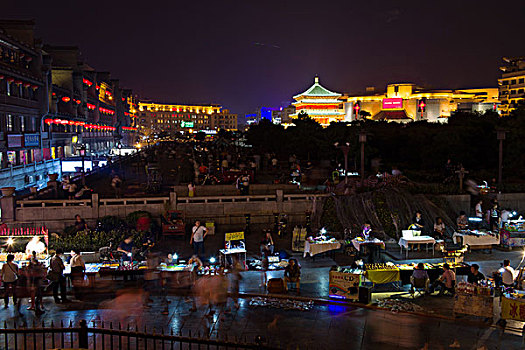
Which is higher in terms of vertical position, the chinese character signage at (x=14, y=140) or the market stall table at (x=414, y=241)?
the chinese character signage at (x=14, y=140)

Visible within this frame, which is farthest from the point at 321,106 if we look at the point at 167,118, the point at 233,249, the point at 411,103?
the point at 233,249

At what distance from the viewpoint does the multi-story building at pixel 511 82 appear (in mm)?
90562

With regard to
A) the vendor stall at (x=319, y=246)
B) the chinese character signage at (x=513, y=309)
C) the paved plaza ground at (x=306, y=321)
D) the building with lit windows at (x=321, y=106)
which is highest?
the building with lit windows at (x=321, y=106)

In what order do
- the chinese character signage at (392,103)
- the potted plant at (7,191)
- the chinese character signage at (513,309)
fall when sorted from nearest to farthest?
the chinese character signage at (513,309) < the potted plant at (7,191) < the chinese character signage at (392,103)

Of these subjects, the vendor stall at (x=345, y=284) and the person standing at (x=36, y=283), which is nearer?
the person standing at (x=36, y=283)

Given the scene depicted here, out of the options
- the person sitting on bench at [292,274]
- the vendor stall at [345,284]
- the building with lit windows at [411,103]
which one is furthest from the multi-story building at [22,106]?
the building with lit windows at [411,103]

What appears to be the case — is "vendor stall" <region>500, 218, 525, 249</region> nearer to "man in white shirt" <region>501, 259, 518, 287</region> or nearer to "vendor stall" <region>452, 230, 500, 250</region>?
"vendor stall" <region>452, 230, 500, 250</region>

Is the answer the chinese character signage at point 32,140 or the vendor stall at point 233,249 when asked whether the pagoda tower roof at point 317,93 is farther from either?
the vendor stall at point 233,249

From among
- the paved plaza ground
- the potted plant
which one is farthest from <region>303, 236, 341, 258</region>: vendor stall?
the potted plant

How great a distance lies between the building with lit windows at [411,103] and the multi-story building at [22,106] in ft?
318

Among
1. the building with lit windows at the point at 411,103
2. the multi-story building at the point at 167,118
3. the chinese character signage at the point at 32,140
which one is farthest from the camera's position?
the multi-story building at the point at 167,118

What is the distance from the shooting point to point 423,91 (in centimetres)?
13700

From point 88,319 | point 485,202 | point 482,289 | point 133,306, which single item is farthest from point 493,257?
point 88,319

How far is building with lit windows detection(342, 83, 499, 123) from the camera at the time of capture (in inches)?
5157
